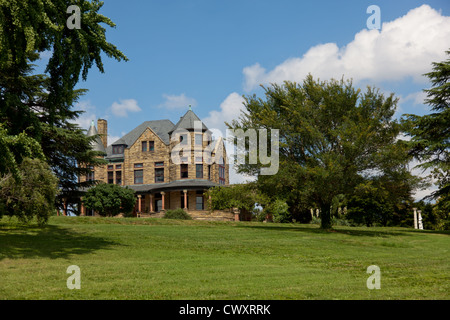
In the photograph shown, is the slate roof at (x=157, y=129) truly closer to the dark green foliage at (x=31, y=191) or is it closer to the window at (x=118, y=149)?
the window at (x=118, y=149)

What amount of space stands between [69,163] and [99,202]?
12.4m

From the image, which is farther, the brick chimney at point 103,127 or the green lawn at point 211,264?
the brick chimney at point 103,127

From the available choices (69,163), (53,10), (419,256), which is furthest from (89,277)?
(69,163)

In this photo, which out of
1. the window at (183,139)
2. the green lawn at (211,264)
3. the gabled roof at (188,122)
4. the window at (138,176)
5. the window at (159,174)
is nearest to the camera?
the green lawn at (211,264)

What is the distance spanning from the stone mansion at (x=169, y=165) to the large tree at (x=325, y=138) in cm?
2336

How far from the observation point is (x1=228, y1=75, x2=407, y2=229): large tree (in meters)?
27.7

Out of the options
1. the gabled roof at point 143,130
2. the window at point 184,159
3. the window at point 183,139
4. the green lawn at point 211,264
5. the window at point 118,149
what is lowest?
the green lawn at point 211,264

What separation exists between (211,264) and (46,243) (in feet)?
27.1

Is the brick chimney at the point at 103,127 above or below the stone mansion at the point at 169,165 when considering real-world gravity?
above

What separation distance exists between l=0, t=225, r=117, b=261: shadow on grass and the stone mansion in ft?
96.9

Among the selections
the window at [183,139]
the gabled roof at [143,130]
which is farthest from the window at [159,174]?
the window at [183,139]

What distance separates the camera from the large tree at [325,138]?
27.7 meters

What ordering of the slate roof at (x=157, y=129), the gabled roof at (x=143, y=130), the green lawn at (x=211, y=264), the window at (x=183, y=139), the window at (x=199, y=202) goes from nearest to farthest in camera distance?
1. the green lawn at (x=211, y=264)
2. the window at (x=199, y=202)
3. the window at (x=183, y=139)
4. the slate roof at (x=157, y=129)
5. the gabled roof at (x=143, y=130)

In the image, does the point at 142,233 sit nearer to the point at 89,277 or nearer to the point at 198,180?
the point at 89,277
